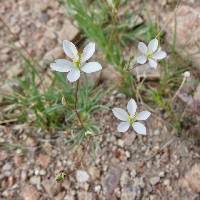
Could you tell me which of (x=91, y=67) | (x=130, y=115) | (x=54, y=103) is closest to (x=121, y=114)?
(x=130, y=115)

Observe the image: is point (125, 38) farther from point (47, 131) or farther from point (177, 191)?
point (177, 191)

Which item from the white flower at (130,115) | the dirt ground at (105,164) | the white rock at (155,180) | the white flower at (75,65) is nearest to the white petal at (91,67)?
the white flower at (75,65)

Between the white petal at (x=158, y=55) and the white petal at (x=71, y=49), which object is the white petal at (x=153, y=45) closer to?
the white petal at (x=158, y=55)

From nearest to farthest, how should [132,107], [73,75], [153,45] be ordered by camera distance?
[73,75]
[132,107]
[153,45]

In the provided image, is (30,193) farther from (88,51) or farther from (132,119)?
(88,51)

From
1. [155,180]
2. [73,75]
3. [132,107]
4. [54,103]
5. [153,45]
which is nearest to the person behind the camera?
[73,75]

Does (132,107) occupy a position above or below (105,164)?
above

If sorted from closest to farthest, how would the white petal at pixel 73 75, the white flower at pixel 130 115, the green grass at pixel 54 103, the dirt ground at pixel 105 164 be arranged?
the white petal at pixel 73 75
the white flower at pixel 130 115
the dirt ground at pixel 105 164
the green grass at pixel 54 103
